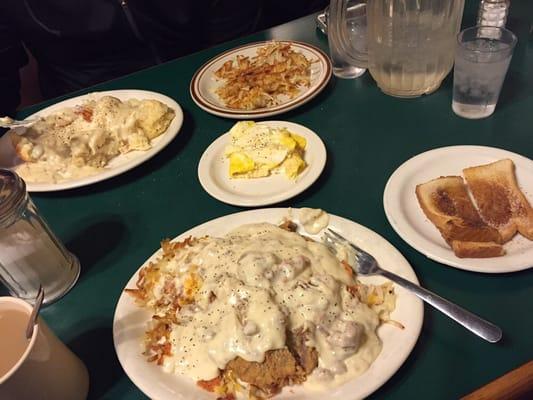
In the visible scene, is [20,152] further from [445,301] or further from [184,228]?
[445,301]

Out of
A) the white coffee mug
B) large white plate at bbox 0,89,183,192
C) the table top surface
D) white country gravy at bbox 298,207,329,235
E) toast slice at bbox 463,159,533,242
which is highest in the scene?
the white coffee mug

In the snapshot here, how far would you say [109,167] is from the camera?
1.47 metres

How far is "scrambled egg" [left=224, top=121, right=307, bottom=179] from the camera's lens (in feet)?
4.36

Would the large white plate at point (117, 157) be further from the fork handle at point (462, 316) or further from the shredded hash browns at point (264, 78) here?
the fork handle at point (462, 316)

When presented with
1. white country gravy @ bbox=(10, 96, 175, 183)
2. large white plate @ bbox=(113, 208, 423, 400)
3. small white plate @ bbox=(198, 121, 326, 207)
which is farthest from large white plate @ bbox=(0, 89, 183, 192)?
large white plate @ bbox=(113, 208, 423, 400)

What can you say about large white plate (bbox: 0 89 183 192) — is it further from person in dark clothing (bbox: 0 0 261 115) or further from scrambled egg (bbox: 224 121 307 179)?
person in dark clothing (bbox: 0 0 261 115)

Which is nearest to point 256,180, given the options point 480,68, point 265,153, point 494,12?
point 265,153

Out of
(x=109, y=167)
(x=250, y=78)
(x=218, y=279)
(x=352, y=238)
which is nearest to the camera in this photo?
(x=218, y=279)

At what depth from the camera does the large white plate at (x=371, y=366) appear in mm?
829

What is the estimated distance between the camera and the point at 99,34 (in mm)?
2125

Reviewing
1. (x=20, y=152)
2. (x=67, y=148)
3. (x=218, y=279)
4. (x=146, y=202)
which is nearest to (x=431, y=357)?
(x=218, y=279)

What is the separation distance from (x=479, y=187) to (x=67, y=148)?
45.2 inches

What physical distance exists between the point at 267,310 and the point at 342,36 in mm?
992

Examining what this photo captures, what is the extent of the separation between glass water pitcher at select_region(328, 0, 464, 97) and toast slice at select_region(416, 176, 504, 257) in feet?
1.52
